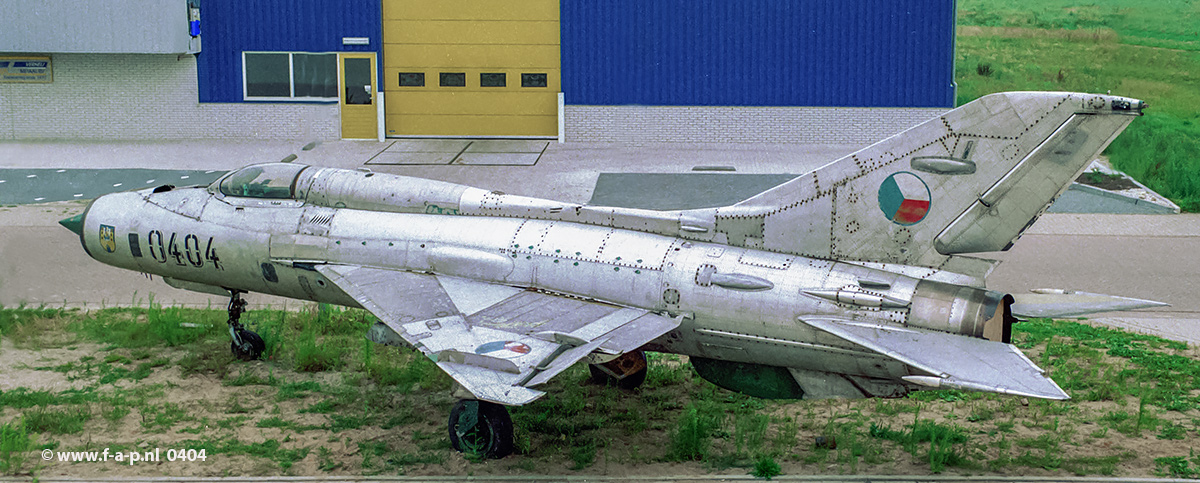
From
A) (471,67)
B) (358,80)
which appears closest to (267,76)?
(358,80)

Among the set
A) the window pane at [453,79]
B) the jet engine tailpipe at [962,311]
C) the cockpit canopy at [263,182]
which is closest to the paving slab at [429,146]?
the window pane at [453,79]

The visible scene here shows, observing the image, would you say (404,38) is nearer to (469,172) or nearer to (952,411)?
(469,172)

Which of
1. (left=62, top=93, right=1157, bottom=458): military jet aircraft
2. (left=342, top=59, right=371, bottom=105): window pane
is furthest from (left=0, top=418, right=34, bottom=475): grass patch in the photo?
(left=342, top=59, right=371, bottom=105): window pane

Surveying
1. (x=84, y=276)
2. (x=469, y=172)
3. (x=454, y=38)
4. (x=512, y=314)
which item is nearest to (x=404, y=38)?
(x=454, y=38)

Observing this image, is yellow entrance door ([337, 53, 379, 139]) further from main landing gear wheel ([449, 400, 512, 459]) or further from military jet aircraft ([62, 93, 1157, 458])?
main landing gear wheel ([449, 400, 512, 459])

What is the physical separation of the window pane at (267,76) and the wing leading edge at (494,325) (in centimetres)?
2026

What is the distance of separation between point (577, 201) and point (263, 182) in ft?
35.1

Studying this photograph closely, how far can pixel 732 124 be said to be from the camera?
3141 cm

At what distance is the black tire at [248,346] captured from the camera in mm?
14805

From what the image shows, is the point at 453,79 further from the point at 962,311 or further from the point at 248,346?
the point at 962,311

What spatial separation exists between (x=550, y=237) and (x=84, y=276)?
983cm

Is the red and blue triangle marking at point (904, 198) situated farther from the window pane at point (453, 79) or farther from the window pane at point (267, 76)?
the window pane at point (267, 76)

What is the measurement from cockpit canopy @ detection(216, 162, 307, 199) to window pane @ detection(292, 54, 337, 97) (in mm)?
18106

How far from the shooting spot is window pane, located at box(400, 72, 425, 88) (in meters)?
31.6
